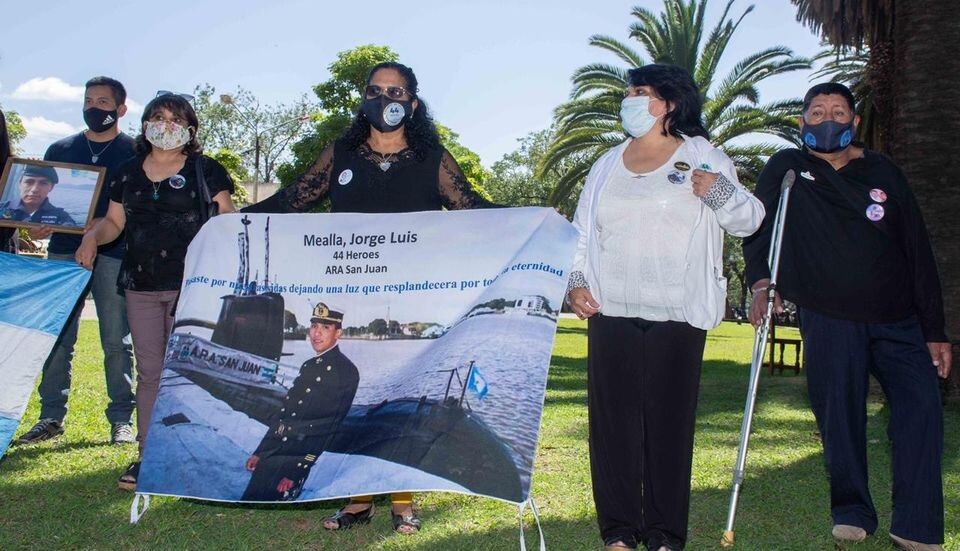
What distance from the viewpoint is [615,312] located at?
4.37 metres

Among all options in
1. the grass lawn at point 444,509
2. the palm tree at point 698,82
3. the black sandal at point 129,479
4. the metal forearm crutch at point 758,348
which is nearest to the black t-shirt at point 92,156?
the grass lawn at point 444,509

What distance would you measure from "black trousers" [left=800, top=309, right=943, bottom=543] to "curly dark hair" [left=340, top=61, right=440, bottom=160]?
2.12 metres

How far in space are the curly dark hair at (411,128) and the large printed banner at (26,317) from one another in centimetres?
190

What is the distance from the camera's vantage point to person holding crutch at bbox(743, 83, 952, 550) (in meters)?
4.68

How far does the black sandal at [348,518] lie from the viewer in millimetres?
4848

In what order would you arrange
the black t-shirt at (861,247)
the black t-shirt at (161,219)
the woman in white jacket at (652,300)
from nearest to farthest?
the woman in white jacket at (652,300) → the black t-shirt at (861,247) → the black t-shirt at (161,219)

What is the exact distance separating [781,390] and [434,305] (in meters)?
9.62

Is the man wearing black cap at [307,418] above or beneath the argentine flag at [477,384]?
beneath

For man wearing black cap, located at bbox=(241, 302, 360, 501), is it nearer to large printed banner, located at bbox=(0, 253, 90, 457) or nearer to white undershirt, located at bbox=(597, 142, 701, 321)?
white undershirt, located at bbox=(597, 142, 701, 321)

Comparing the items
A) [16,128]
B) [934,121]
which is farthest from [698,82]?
[16,128]

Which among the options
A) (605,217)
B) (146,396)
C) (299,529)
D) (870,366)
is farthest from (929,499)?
(146,396)

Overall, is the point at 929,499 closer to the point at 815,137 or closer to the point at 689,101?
the point at 815,137

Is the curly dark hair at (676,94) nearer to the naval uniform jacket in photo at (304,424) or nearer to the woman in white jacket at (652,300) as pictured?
the woman in white jacket at (652,300)

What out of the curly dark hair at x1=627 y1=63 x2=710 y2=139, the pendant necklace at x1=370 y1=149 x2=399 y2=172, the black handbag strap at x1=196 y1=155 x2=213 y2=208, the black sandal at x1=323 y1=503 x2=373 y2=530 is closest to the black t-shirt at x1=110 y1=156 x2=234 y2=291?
the black handbag strap at x1=196 y1=155 x2=213 y2=208
